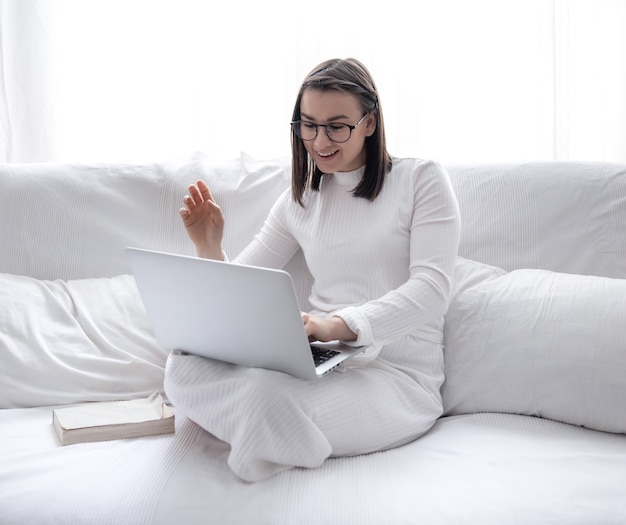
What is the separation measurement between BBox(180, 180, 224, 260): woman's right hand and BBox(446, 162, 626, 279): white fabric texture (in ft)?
1.88

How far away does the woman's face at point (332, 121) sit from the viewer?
1616mm

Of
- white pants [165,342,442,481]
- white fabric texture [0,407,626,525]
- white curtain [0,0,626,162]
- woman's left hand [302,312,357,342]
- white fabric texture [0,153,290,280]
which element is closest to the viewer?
white fabric texture [0,407,626,525]

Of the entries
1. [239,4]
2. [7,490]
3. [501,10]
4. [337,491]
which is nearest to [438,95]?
[501,10]

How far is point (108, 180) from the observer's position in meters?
1.94

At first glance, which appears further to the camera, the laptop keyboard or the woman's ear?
the woman's ear

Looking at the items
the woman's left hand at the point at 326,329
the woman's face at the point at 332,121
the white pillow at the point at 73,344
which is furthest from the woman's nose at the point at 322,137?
the white pillow at the point at 73,344

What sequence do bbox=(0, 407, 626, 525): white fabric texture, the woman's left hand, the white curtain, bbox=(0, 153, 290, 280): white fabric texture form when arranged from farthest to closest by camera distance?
the white curtain, bbox=(0, 153, 290, 280): white fabric texture, the woman's left hand, bbox=(0, 407, 626, 525): white fabric texture

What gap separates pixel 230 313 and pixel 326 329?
21 cm

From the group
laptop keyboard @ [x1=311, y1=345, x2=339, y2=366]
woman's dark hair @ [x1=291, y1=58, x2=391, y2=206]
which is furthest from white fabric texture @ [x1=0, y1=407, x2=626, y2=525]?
woman's dark hair @ [x1=291, y1=58, x2=391, y2=206]

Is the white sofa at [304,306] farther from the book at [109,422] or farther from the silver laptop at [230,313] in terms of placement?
the silver laptop at [230,313]

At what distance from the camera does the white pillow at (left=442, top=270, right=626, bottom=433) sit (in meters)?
1.50

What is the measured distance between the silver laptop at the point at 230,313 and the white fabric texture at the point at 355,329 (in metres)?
0.04

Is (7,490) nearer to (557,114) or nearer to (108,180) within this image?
(108,180)

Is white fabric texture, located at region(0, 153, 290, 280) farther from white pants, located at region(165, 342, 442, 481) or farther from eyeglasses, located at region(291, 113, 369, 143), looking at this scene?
white pants, located at region(165, 342, 442, 481)
